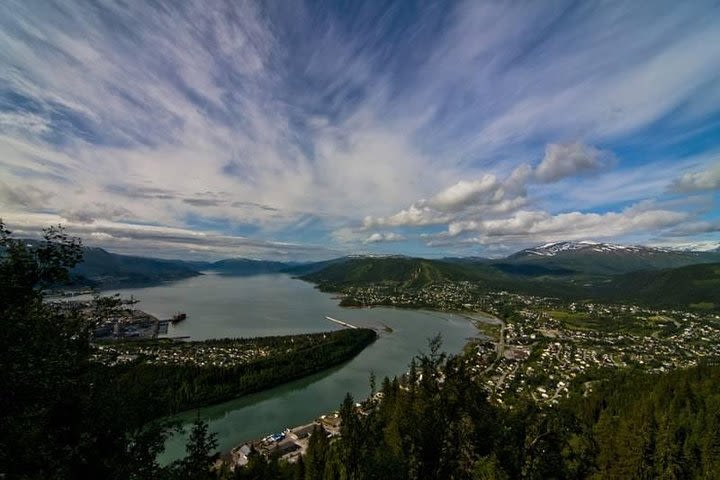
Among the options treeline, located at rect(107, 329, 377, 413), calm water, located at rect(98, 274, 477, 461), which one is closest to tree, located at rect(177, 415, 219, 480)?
calm water, located at rect(98, 274, 477, 461)

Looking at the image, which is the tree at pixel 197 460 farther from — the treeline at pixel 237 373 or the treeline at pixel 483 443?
the treeline at pixel 237 373

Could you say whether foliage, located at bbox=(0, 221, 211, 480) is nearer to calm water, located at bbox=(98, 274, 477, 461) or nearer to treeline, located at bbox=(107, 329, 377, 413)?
calm water, located at bbox=(98, 274, 477, 461)

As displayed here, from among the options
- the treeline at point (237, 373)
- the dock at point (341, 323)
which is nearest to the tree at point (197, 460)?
the treeline at point (237, 373)

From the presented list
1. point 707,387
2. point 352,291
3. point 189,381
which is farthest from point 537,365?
point 352,291

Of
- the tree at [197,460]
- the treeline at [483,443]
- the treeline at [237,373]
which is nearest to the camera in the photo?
the tree at [197,460]

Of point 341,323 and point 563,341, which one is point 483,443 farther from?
point 341,323

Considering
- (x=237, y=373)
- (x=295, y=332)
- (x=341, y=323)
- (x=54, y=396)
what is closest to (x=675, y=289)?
(x=341, y=323)

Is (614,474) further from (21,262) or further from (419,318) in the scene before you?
(419,318)
